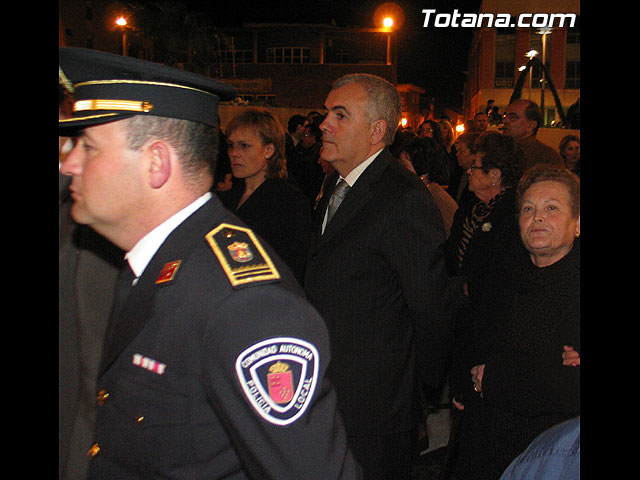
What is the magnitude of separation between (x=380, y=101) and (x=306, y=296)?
161cm

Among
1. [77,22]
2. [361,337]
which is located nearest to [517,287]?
[361,337]

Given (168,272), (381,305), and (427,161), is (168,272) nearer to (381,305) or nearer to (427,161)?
(381,305)

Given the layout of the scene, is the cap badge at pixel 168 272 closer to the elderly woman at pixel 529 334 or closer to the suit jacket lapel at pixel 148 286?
the suit jacket lapel at pixel 148 286

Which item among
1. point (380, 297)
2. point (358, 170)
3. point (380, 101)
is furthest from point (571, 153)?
point (380, 297)

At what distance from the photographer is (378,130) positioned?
3.29 metres

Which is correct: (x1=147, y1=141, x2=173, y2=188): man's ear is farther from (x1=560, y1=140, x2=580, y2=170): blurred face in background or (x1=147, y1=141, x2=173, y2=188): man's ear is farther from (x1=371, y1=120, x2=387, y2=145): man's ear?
(x1=560, y1=140, x2=580, y2=170): blurred face in background

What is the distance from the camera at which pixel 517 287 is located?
10.1ft

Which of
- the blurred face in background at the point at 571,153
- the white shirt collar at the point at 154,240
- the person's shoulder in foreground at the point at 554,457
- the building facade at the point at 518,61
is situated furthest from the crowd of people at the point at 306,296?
the building facade at the point at 518,61

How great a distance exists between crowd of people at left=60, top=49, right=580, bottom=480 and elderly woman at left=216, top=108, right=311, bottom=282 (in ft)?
0.05

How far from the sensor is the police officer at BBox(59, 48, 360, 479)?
1.35m

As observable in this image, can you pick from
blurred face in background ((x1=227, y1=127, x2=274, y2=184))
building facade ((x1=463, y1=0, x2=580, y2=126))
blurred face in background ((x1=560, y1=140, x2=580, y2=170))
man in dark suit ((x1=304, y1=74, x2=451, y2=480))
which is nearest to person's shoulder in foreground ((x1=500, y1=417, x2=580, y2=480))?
man in dark suit ((x1=304, y1=74, x2=451, y2=480))

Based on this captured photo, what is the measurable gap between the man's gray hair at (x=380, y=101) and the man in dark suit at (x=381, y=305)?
0.39 m

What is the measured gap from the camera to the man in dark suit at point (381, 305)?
2885 mm
